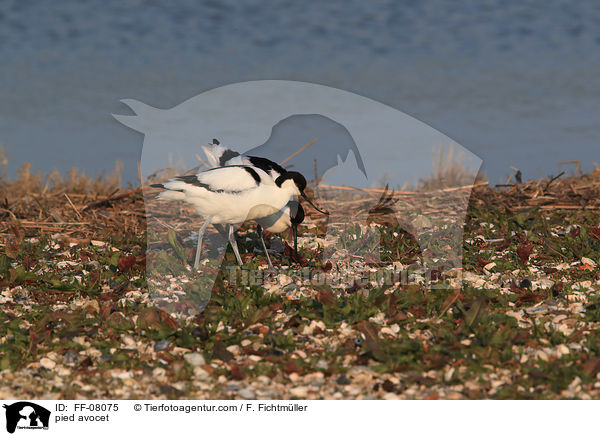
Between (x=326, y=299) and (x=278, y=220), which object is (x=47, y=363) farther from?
(x=278, y=220)

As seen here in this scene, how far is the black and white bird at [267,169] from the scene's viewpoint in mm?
7191

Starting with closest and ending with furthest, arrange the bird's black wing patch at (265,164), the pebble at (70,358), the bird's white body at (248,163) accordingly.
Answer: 1. the pebble at (70,358)
2. the bird's black wing patch at (265,164)
3. the bird's white body at (248,163)

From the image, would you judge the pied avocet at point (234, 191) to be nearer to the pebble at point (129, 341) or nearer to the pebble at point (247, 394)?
the pebble at point (129, 341)

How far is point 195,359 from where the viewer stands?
4.80 metres

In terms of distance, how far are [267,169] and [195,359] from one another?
9.23ft

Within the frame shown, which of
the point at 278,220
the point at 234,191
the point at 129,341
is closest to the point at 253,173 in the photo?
the point at 234,191

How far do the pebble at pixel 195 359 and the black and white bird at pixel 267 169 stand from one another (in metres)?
2.60

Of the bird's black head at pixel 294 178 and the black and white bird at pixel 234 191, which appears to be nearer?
the black and white bird at pixel 234 191

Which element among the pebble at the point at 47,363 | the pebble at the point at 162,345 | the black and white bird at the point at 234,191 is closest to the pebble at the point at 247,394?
the pebble at the point at 162,345

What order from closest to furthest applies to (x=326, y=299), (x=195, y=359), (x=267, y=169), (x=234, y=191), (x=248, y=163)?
(x=195, y=359) → (x=326, y=299) → (x=234, y=191) → (x=267, y=169) → (x=248, y=163)
